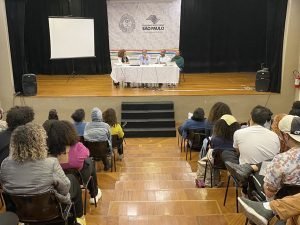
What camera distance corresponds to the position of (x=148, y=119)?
25.0 feet

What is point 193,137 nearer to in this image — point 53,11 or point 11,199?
point 11,199

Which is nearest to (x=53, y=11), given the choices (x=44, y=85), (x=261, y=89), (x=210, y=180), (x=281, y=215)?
(x=44, y=85)

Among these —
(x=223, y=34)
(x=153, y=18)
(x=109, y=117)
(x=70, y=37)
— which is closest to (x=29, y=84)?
(x=70, y=37)

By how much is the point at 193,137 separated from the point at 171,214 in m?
2.15

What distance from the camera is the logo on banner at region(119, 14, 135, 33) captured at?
10992 mm

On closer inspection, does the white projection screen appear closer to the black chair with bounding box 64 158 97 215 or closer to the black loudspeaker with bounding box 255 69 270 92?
the black loudspeaker with bounding box 255 69 270 92

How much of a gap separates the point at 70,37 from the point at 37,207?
7975 mm

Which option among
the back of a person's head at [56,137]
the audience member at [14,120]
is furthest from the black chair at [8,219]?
the audience member at [14,120]

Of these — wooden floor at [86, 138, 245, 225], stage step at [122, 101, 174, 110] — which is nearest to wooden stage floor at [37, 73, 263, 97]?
stage step at [122, 101, 174, 110]

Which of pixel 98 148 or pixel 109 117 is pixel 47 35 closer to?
pixel 109 117

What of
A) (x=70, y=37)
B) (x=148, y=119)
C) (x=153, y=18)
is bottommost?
(x=148, y=119)

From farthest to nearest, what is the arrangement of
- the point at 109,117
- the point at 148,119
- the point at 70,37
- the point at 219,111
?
1. the point at 70,37
2. the point at 148,119
3. the point at 109,117
4. the point at 219,111

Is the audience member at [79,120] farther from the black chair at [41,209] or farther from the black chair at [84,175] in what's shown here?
the black chair at [41,209]

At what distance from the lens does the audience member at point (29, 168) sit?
237 centimetres
